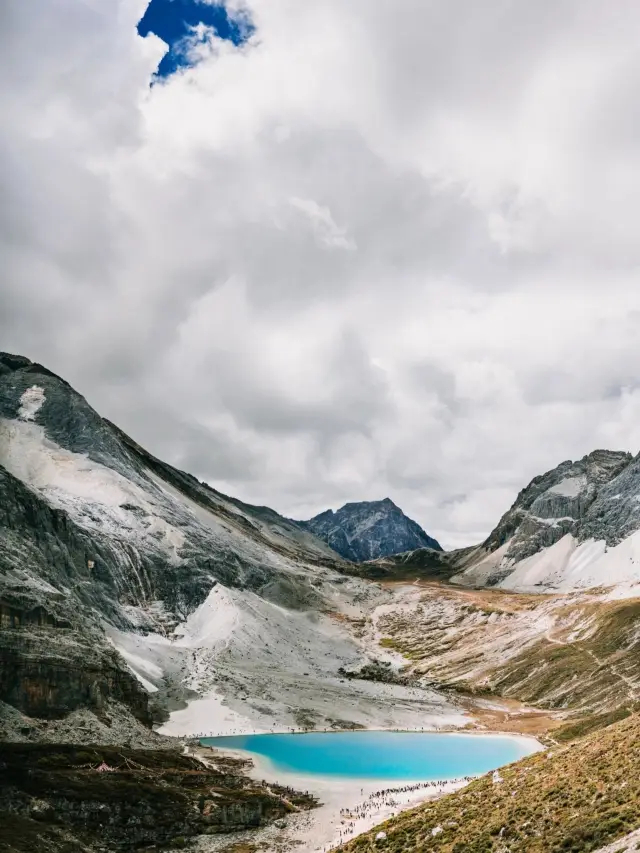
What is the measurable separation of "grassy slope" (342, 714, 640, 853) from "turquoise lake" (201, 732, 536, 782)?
110 ft

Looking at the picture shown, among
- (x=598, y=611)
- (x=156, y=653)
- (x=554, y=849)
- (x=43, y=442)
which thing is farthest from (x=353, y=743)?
(x=43, y=442)

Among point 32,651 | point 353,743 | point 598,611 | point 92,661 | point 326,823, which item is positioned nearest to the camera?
point 326,823

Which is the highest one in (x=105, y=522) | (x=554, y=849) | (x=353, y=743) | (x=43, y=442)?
(x=43, y=442)

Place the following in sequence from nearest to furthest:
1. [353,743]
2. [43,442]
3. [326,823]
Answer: [326,823] → [353,743] → [43,442]

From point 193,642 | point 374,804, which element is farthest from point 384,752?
point 193,642

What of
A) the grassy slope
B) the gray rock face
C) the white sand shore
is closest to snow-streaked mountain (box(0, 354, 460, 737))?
the gray rock face

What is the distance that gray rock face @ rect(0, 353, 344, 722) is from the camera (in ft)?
230

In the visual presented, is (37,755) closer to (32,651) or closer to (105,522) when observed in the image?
(32,651)

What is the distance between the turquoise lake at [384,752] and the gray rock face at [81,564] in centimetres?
2008

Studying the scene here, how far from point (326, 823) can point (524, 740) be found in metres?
51.5

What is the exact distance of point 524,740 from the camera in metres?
93.0

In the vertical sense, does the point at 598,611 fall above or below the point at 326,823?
above

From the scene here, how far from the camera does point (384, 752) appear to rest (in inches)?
3447

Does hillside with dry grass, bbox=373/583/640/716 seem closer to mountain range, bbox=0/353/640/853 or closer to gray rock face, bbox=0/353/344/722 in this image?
mountain range, bbox=0/353/640/853
